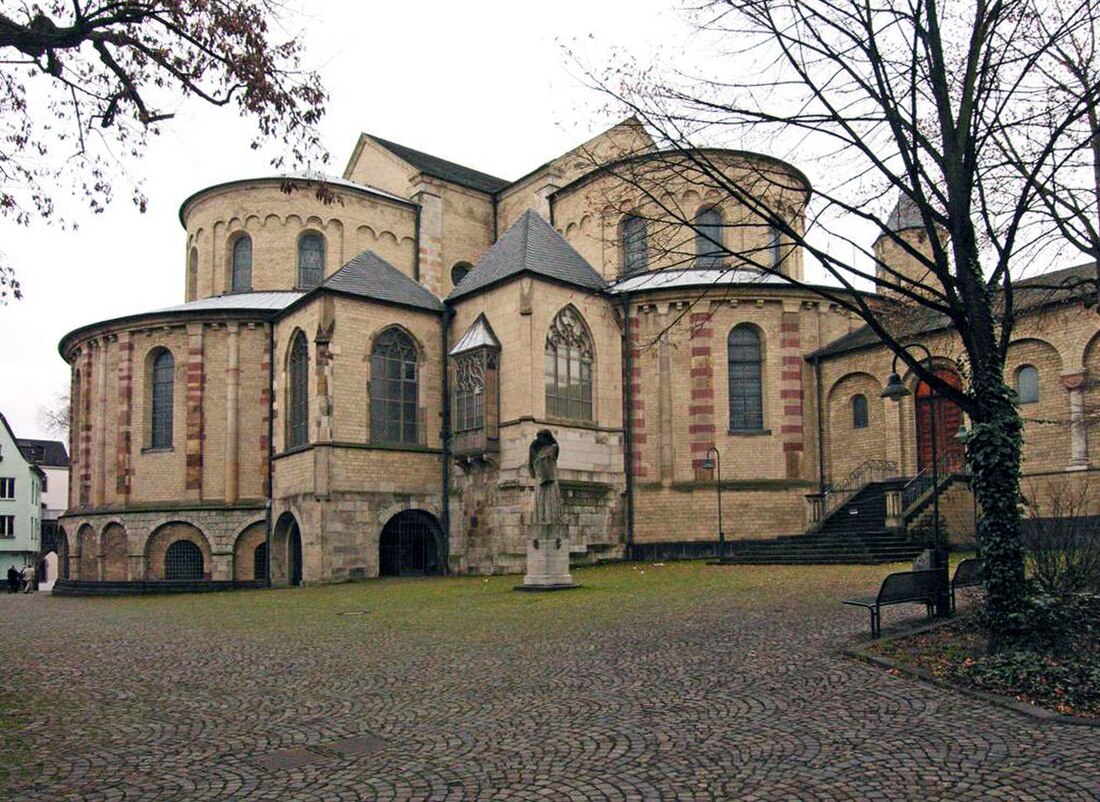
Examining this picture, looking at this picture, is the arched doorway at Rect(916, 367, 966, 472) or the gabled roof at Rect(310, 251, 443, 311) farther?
the gabled roof at Rect(310, 251, 443, 311)

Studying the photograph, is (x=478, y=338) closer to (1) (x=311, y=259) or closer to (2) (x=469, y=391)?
(2) (x=469, y=391)

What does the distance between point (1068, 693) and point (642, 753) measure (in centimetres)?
389

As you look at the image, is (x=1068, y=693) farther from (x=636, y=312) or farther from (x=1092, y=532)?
(x=636, y=312)

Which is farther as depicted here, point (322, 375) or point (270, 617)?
point (322, 375)

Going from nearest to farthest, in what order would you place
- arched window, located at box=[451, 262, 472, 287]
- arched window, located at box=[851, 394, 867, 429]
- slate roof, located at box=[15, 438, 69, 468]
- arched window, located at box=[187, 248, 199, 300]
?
arched window, located at box=[851, 394, 867, 429] → arched window, located at box=[187, 248, 199, 300] → arched window, located at box=[451, 262, 472, 287] → slate roof, located at box=[15, 438, 69, 468]

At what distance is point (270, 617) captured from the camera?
16.1 m

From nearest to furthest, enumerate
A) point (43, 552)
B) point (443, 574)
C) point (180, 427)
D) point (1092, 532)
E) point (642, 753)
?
point (642, 753) < point (1092, 532) < point (443, 574) < point (180, 427) < point (43, 552)

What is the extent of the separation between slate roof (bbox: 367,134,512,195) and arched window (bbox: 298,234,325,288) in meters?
5.00

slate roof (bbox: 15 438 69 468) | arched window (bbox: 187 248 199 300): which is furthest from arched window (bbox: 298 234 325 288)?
slate roof (bbox: 15 438 69 468)

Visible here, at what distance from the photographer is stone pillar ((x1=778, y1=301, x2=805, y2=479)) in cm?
2827

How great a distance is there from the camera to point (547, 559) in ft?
61.4

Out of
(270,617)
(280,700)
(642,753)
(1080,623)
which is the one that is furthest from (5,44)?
(1080,623)

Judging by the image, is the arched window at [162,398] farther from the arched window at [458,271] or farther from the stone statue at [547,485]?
the stone statue at [547,485]

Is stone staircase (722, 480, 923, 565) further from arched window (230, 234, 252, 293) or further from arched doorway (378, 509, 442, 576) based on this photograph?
arched window (230, 234, 252, 293)
